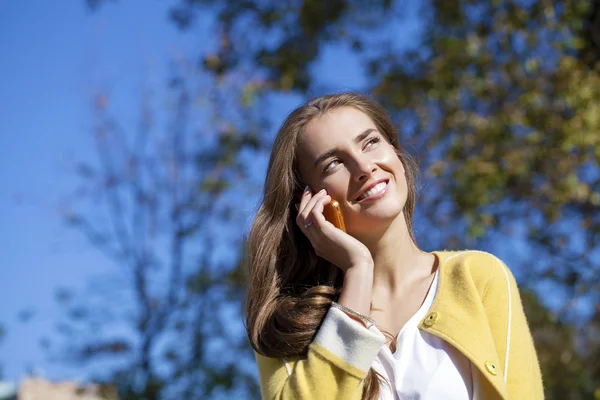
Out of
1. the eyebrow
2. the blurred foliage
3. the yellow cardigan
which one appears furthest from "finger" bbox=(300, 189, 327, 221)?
the blurred foliage

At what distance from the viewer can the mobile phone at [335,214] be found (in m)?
2.80

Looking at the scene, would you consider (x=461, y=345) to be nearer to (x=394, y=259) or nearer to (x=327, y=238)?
(x=394, y=259)

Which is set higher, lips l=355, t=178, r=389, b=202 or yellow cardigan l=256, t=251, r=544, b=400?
lips l=355, t=178, r=389, b=202

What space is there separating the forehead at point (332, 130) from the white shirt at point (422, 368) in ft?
2.24

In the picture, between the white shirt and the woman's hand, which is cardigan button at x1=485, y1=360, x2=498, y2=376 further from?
the woman's hand

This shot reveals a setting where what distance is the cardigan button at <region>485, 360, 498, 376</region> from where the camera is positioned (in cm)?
242

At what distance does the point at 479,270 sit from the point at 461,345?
0.32 m

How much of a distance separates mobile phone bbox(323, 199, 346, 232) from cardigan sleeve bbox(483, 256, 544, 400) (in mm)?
556

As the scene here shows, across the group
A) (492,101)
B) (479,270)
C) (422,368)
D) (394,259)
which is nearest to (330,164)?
(394,259)

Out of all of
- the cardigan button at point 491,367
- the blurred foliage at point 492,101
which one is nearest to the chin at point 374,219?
the cardigan button at point 491,367

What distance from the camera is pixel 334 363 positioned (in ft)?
8.27

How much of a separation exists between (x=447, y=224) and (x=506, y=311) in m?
6.53

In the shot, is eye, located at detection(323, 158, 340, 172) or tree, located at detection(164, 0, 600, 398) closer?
eye, located at detection(323, 158, 340, 172)

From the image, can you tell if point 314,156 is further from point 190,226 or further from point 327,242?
point 190,226
